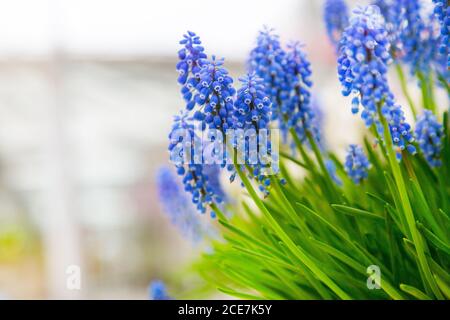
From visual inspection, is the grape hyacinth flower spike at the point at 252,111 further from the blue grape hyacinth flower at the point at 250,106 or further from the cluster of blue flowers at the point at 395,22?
the cluster of blue flowers at the point at 395,22

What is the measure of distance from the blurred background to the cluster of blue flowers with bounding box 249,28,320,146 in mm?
1736

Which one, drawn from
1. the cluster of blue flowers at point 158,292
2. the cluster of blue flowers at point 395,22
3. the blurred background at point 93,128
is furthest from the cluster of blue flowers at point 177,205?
the blurred background at point 93,128

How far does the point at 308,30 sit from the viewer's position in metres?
2.40

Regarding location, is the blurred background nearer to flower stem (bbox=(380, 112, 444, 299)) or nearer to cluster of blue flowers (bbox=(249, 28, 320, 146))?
cluster of blue flowers (bbox=(249, 28, 320, 146))

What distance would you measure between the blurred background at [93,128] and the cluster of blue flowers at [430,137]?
1.75m

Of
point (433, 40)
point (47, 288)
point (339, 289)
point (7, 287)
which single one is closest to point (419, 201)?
point (339, 289)

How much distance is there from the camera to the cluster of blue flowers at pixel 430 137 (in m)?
0.33

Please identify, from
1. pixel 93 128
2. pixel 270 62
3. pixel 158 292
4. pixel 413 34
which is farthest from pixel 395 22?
pixel 93 128

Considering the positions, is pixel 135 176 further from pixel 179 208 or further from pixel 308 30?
pixel 179 208

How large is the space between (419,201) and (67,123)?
196 centimetres

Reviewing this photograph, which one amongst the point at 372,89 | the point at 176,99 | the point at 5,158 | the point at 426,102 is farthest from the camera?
the point at 176,99

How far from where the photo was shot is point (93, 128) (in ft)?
7.26

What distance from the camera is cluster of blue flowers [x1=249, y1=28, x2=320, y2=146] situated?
0.33 meters

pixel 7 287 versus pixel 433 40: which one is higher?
pixel 433 40
